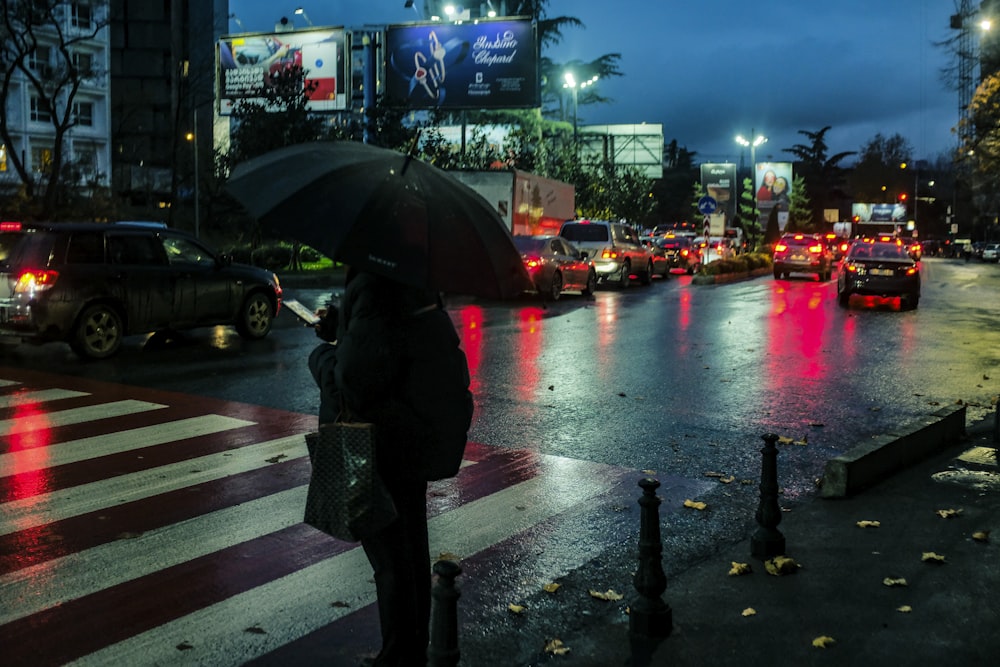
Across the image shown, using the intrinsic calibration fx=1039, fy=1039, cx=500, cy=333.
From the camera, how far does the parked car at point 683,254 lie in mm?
41781

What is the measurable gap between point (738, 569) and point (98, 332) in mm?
10300

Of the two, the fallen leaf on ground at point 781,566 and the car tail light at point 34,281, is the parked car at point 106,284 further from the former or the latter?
the fallen leaf on ground at point 781,566

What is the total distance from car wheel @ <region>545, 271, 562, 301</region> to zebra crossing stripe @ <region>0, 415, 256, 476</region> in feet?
50.2

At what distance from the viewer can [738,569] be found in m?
5.32

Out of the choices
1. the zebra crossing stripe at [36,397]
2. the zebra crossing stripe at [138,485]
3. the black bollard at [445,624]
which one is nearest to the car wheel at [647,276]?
the zebra crossing stripe at [36,397]

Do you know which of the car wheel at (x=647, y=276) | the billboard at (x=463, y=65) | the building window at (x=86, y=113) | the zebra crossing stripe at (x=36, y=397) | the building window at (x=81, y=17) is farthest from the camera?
the building window at (x=86, y=113)

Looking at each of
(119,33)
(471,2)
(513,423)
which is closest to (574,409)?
(513,423)

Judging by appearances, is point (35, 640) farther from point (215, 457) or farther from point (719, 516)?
point (719, 516)

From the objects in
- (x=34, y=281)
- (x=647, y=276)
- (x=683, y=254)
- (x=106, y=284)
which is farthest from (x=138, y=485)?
(x=683, y=254)

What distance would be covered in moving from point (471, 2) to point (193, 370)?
39243 mm

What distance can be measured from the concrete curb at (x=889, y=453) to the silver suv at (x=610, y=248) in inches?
838

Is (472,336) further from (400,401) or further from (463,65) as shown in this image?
(463,65)

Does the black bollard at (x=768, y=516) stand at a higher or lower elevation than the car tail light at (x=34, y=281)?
lower

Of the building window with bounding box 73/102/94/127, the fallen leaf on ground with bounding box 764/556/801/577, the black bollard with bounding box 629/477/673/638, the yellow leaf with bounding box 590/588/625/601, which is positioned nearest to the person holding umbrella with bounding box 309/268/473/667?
the black bollard with bounding box 629/477/673/638
